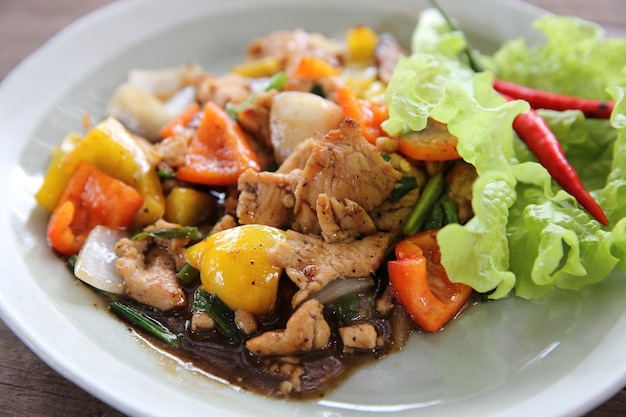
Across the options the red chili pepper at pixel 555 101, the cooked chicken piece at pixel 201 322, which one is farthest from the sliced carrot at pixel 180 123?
the red chili pepper at pixel 555 101

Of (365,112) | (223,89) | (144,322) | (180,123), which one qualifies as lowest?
(144,322)

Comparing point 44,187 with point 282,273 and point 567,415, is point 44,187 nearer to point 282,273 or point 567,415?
point 282,273

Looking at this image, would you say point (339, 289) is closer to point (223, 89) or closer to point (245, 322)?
point (245, 322)

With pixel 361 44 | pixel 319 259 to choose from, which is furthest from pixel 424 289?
pixel 361 44

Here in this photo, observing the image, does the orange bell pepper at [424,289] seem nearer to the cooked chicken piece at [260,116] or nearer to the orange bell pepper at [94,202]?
the cooked chicken piece at [260,116]

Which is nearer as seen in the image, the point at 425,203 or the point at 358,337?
the point at 358,337

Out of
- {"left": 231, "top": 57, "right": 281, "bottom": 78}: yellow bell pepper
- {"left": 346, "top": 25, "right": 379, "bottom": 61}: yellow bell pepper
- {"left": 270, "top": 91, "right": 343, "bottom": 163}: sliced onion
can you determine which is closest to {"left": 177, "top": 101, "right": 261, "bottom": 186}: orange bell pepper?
{"left": 270, "top": 91, "right": 343, "bottom": 163}: sliced onion
